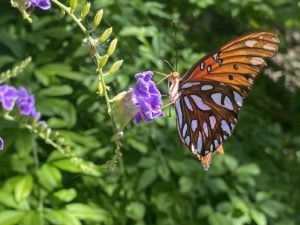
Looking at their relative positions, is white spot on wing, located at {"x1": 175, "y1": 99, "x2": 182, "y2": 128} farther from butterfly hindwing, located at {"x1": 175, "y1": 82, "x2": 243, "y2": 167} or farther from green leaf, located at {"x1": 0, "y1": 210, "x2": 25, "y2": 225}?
green leaf, located at {"x1": 0, "y1": 210, "x2": 25, "y2": 225}

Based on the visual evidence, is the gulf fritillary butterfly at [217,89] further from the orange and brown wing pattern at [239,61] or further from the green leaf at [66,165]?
the green leaf at [66,165]

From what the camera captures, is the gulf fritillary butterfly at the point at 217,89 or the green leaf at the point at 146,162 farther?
the green leaf at the point at 146,162

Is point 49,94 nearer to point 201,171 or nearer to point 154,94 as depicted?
point 201,171

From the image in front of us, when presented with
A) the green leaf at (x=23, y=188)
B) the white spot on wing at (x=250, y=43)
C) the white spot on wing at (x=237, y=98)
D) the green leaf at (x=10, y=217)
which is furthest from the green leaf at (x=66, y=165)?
the white spot on wing at (x=250, y=43)

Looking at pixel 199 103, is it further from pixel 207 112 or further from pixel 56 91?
pixel 56 91

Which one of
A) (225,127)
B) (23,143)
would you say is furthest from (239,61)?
(23,143)

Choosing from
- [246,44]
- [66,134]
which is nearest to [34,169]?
[66,134]
